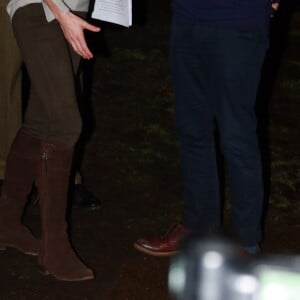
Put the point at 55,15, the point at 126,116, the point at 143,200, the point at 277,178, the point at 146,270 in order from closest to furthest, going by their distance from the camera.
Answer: the point at 55,15 < the point at 146,270 < the point at 143,200 < the point at 277,178 < the point at 126,116

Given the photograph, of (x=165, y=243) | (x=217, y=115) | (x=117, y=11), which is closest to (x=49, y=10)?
(x=117, y=11)

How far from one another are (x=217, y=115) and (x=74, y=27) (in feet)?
2.48

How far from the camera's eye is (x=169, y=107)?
7281mm

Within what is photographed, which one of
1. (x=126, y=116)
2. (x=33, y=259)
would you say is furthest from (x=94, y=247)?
(x=126, y=116)

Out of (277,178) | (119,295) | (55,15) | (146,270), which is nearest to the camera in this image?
(55,15)

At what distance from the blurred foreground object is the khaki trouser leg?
333 cm

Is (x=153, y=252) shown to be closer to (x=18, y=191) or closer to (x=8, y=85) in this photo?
(x=18, y=191)

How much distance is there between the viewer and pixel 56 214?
354 cm

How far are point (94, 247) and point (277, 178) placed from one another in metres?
1.79

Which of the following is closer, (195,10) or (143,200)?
(195,10)

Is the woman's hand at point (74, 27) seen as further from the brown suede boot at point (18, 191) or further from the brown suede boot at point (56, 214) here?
the brown suede boot at point (18, 191)

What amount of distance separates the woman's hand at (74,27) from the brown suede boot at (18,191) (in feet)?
2.06

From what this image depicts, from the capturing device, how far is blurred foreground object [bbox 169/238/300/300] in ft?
2.51

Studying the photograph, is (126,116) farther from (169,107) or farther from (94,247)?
(94,247)
